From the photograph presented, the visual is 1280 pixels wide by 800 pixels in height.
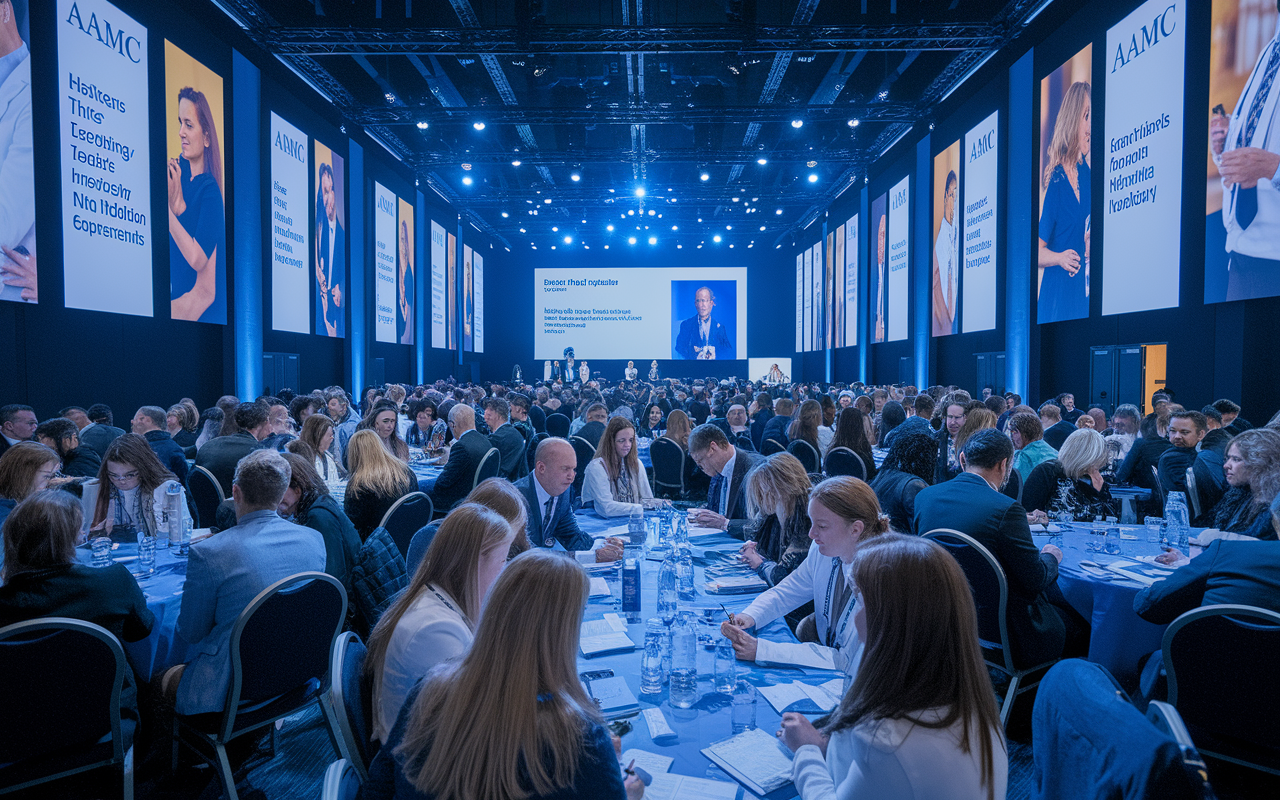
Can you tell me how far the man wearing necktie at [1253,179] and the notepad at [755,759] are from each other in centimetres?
749

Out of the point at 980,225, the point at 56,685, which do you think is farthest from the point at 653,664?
the point at 980,225

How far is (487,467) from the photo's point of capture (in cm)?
562

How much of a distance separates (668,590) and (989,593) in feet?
4.84

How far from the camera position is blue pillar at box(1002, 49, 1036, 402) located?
34.8ft

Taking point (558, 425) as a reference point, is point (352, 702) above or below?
below

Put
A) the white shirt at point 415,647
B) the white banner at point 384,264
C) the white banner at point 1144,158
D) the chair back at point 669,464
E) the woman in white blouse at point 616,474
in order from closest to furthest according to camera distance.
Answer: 1. the white shirt at point 415,647
2. the woman in white blouse at point 616,474
3. the chair back at point 669,464
4. the white banner at point 1144,158
5. the white banner at point 384,264

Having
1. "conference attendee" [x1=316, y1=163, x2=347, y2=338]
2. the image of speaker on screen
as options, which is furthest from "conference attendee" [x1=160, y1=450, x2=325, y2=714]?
the image of speaker on screen

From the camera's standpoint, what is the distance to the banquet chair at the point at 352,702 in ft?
5.66

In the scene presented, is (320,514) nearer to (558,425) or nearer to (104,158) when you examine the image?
(558,425)

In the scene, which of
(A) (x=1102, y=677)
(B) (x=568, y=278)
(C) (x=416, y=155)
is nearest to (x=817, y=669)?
(A) (x=1102, y=677)

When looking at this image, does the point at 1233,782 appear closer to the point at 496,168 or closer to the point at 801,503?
the point at 801,503

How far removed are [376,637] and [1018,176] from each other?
38.6 ft

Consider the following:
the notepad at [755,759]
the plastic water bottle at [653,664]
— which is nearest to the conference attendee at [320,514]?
the plastic water bottle at [653,664]

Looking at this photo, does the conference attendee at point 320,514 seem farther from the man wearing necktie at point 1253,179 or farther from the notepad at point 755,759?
the man wearing necktie at point 1253,179
